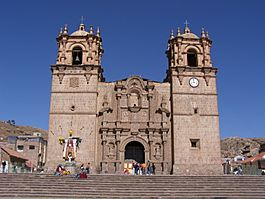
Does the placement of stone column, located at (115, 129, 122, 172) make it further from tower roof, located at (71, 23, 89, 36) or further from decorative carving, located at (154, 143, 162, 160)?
tower roof, located at (71, 23, 89, 36)

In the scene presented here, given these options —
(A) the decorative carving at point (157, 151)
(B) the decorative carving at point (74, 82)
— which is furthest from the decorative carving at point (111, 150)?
(B) the decorative carving at point (74, 82)

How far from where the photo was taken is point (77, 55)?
35.8 metres

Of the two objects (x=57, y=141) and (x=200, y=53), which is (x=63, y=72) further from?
(x=200, y=53)

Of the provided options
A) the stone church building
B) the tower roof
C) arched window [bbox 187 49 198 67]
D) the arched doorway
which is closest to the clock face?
the stone church building

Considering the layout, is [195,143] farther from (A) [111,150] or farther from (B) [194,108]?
(A) [111,150]

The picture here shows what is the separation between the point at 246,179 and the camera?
2330 cm

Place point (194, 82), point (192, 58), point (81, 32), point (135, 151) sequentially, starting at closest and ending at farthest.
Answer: point (135, 151)
point (194, 82)
point (81, 32)
point (192, 58)

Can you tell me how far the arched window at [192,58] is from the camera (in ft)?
118

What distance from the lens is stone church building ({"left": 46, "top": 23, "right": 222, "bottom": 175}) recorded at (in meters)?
31.6

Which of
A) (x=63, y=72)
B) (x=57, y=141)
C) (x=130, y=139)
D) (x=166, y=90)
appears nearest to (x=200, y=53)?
(x=166, y=90)

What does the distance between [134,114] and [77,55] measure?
8910mm

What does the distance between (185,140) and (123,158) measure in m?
6.07

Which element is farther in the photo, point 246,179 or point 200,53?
point 200,53

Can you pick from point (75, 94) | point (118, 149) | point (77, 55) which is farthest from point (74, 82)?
point (118, 149)
